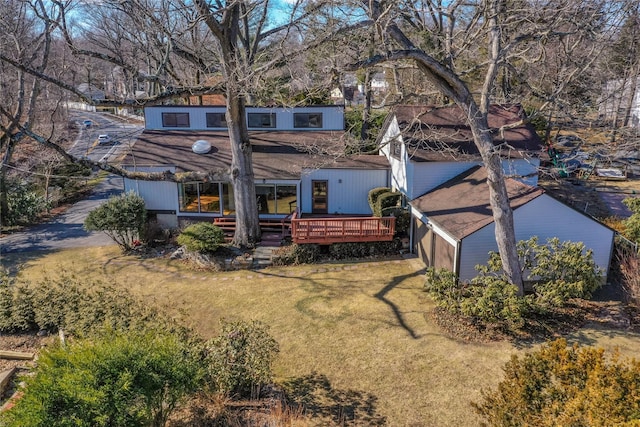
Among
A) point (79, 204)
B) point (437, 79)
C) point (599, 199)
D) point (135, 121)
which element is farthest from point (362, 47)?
point (135, 121)

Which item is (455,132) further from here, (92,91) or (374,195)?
(92,91)

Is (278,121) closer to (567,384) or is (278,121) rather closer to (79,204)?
(79,204)

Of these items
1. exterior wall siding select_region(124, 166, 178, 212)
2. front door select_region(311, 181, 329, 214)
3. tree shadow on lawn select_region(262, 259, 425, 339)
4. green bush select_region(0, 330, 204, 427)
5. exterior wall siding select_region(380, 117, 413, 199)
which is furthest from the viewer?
front door select_region(311, 181, 329, 214)

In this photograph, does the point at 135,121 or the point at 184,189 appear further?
the point at 135,121

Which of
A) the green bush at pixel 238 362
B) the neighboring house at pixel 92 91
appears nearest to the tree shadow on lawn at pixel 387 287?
the green bush at pixel 238 362

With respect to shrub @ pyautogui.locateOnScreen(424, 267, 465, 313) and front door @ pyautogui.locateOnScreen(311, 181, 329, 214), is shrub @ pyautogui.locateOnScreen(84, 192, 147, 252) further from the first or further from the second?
shrub @ pyautogui.locateOnScreen(424, 267, 465, 313)

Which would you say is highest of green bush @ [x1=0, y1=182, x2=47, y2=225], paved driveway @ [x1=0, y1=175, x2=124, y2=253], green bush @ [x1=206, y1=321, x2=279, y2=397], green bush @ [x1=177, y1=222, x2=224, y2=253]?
green bush @ [x1=0, y1=182, x2=47, y2=225]

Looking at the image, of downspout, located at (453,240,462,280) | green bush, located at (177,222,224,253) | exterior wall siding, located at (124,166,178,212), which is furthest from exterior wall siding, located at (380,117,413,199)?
exterior wall siding, located at (124,166,178,212)
